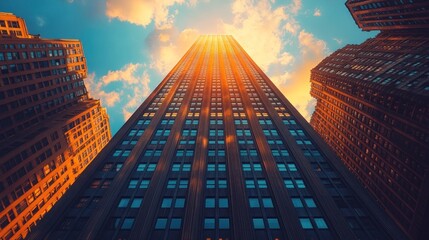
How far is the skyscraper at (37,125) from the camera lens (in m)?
58.7

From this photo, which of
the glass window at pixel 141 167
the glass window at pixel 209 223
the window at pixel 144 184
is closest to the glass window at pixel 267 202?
the glass window at pixel 209 223

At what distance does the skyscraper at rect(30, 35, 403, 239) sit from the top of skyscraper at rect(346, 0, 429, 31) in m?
48.7

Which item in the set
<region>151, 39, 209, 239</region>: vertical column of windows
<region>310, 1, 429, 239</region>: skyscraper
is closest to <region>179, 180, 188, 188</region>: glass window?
<region>151, 39, 209, 239</region>: vertical column of windows

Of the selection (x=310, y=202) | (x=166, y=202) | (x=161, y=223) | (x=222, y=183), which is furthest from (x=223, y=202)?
(x=310, y=202)

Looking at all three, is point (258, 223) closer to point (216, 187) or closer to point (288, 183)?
point (216, 187)

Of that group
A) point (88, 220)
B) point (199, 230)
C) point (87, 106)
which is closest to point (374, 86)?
point (199, 230)

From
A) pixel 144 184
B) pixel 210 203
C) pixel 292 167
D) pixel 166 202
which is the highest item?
pixel 144 184

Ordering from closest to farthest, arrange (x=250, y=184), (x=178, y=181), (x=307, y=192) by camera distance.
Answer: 1. (x=307, y=192)
2. (x=250, y=184)
3. (x=178, y=181)

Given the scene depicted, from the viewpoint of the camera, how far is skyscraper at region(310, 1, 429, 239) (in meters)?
60.3

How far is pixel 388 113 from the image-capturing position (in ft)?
229

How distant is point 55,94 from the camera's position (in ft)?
281

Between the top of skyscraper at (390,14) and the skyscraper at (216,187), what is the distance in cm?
4871

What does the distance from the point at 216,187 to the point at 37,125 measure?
197 ft

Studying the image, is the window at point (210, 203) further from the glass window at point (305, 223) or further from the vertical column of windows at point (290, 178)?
the glass window at point (305, 223)
